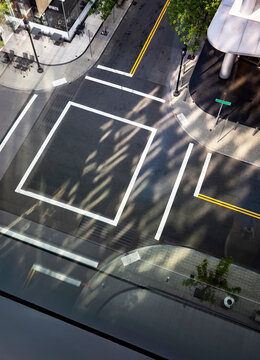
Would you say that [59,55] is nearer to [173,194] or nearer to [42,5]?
[42,5]

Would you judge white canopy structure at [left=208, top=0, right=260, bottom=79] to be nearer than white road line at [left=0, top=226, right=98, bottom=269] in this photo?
No

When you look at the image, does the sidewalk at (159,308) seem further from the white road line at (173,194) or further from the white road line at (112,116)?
the white road line at (112,116)

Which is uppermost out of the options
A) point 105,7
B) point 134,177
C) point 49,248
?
point 105,7

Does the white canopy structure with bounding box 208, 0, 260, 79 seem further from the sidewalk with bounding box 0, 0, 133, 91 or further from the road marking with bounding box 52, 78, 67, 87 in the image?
the road marking with bounding box 52, 78, 67, 87

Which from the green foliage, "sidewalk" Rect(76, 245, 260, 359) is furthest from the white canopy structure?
"sidewalk" Rect(76, 245, 260, 359)

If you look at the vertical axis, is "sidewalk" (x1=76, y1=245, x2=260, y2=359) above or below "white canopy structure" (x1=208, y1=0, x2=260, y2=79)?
below

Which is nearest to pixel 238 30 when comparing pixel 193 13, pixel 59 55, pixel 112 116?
pixel 193 13

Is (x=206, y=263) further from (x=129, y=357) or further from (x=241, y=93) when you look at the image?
(x=241, y=93)
